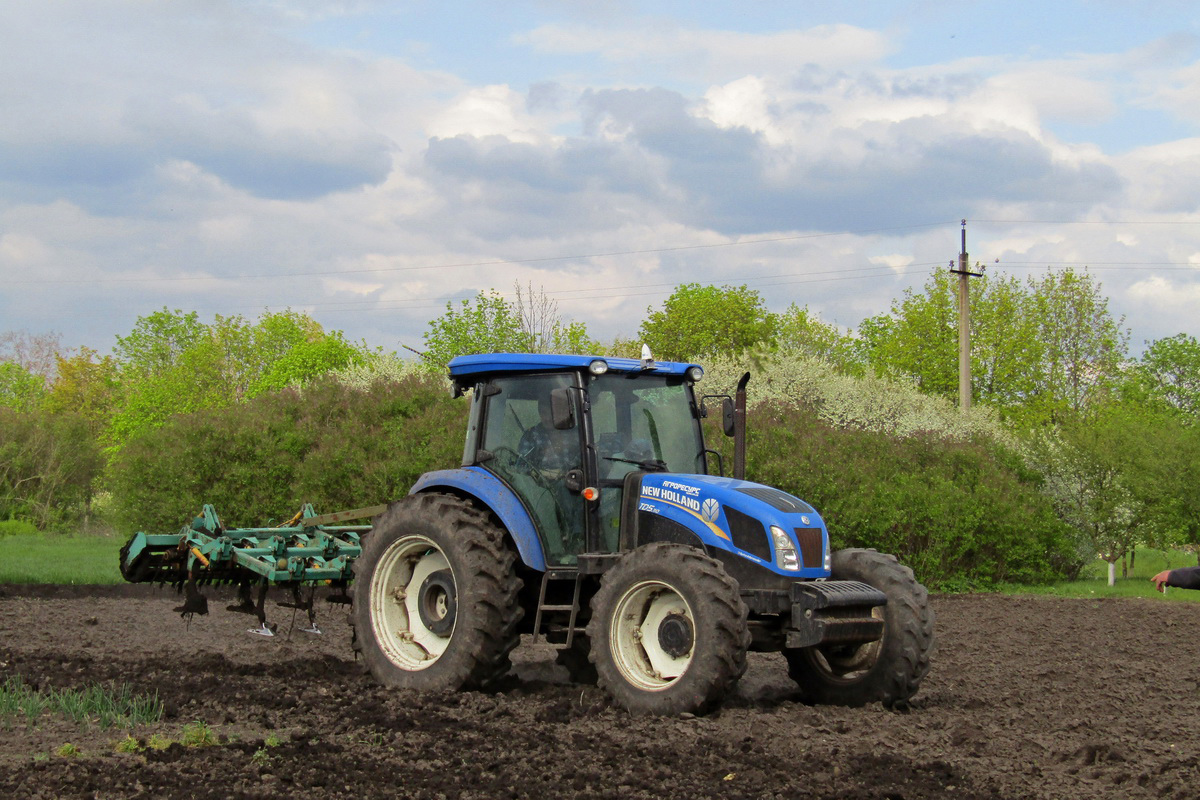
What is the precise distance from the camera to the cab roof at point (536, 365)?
25.4ft

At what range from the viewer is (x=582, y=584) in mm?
7695

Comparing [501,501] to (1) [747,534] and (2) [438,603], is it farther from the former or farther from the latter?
(1) [747,534]

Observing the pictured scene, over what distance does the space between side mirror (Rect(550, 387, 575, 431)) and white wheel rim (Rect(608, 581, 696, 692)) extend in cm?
113

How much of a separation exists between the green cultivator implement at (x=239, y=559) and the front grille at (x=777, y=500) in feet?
9.91

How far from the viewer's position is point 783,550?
280 inches

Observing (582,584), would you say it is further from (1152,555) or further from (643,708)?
(1152,555)

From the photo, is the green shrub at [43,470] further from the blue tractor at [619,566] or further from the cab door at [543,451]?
the cab door at [543,451]

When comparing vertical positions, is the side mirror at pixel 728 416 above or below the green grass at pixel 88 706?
above

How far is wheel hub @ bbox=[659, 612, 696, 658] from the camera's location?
683 cm

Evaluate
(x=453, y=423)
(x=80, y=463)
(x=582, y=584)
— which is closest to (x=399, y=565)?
(x=582, y=584)

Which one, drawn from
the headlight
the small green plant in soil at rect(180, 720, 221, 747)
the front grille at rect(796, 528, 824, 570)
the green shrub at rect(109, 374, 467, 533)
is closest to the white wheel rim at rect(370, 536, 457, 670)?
the small green plant in soil at rect(180, 720, 221, 747)

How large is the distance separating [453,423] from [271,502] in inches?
132

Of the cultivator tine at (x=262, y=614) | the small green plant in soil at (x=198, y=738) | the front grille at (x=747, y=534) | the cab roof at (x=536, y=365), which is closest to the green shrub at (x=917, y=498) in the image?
the cultivator tine at (x=262, y=614)

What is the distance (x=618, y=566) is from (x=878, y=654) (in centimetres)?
182
